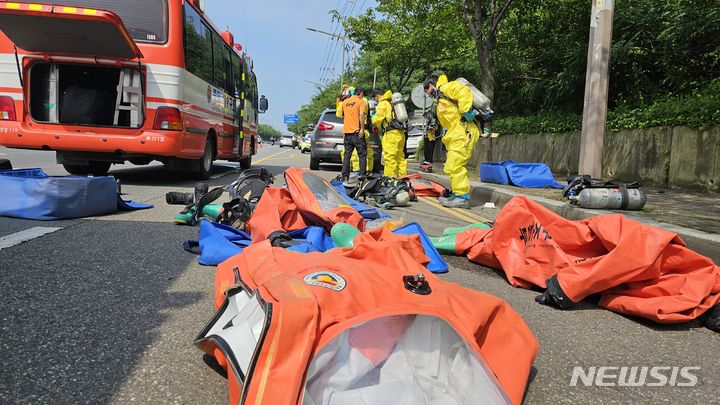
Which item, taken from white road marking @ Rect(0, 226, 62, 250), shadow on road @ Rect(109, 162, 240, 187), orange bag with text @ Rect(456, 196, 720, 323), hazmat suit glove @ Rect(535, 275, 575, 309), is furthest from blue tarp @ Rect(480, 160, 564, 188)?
white road marking @ Rect(0, 226, 62, 250)

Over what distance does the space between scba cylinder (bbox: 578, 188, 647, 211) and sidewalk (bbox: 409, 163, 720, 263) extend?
11 cm

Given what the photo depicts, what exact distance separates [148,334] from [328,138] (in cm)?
1119

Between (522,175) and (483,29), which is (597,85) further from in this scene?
(483,29)

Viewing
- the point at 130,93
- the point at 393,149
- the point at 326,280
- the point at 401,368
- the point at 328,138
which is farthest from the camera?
the point at 328,138

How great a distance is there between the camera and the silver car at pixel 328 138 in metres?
13.1

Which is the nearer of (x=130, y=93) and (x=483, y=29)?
(x=130, y=93)

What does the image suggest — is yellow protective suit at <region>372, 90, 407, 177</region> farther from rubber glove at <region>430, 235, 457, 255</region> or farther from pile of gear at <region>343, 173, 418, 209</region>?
rubber glove at <region>430, 235, 457, 255</region>

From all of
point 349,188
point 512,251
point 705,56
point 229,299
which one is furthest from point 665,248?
point 705,56

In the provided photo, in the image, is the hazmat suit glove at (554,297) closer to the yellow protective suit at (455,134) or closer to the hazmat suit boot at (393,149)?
the yellow protective suit at (455,134)

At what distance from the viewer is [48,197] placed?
14.8 feet

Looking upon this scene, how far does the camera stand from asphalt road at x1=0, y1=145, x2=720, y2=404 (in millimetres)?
1787

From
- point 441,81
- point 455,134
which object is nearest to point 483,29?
point 441,81

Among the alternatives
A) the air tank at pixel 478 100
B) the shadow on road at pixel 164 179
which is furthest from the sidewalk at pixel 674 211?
the shadow on road at pixel 164 179

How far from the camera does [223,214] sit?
4145 mm
